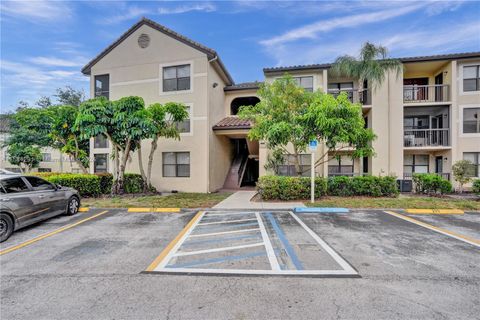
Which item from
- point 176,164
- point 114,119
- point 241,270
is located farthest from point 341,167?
point 114,119

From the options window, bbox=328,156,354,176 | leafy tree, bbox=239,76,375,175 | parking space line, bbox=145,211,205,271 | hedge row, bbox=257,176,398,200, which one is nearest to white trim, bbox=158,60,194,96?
leafy tree, bbox=239,76,375,175

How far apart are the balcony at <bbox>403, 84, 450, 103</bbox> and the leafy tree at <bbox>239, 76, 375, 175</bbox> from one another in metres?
7.51

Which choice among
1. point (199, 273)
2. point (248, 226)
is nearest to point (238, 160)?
point (248, 226)

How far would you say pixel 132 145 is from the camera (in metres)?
12.5

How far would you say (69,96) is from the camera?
31.7 metres

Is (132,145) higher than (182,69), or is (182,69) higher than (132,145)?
(182,69)

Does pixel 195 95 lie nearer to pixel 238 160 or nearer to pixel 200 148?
pixel 200 148

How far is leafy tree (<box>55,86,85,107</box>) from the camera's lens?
1223 inches

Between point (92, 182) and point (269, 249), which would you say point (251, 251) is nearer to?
point (269, 249)

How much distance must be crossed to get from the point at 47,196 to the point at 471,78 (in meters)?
22.5

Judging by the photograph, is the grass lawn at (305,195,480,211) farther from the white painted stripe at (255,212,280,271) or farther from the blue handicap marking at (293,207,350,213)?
the white painted stripe at (255,212,280,271)

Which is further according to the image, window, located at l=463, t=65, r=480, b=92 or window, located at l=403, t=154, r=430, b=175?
window, located at l=403, t=154, r=430, b=175

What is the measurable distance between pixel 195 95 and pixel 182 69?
6.81 ft

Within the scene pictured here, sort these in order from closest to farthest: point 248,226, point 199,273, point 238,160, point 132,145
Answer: point 199,273
point 248,226
point 132,145
point 238,160
